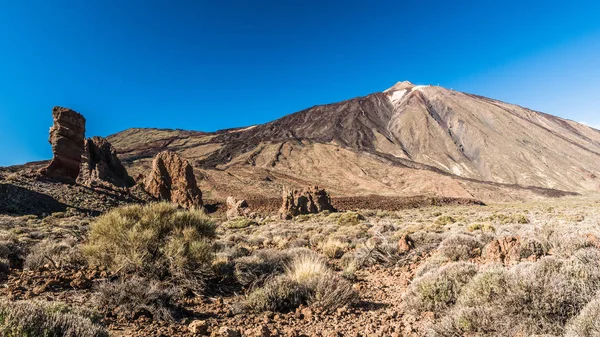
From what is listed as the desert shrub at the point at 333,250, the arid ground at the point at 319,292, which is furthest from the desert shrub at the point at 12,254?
the desert shrub at the point at 333,250

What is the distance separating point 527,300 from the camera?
3.29m

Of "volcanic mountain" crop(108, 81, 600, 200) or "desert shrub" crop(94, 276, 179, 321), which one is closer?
"desert shrub" crop(94, 276, 179, 321)

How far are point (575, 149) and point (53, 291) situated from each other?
141 metres

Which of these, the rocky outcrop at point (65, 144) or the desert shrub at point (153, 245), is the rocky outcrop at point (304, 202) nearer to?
the rocky outcrop at point (65, 144)

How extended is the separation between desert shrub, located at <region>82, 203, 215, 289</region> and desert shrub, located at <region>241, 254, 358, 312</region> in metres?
1.40

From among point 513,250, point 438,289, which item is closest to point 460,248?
point 513,250

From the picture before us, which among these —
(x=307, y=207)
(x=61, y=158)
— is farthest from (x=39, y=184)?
(x=307, y=207)

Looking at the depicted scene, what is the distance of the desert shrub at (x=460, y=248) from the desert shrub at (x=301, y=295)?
342cm

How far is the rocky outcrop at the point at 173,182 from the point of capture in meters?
27.9

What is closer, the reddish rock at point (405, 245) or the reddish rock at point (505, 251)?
the reddish rock at point (505, 251)

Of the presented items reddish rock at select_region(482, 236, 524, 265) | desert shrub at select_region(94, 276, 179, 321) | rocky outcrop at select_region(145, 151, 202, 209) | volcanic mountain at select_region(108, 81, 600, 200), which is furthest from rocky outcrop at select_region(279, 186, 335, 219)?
volcanic mountain at select_region(108, 81, 600, 200)

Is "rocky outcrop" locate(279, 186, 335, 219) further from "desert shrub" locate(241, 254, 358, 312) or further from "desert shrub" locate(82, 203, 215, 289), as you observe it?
"desert shrub" locate(241, 254, 358, 312)

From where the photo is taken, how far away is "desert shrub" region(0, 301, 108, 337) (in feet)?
8.51

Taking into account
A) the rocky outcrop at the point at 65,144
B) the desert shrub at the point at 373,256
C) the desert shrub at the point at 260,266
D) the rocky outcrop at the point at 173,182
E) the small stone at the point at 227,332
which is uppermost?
the rocky outcrop at the point at 65,144
